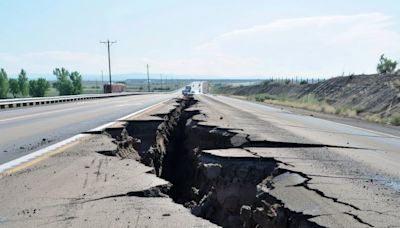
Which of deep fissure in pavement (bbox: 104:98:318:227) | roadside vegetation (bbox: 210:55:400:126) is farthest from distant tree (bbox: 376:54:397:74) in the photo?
deep fissure in pavement (bbox: 104:98:318:227)

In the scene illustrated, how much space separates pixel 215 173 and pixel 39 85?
10702cm

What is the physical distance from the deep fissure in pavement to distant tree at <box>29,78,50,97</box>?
97.4m

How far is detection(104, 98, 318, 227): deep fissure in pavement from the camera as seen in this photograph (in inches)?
223

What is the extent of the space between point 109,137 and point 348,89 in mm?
49941

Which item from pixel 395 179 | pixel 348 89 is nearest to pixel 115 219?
pixel 395 179

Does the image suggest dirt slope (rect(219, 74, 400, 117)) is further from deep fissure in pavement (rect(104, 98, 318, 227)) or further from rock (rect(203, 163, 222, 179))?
rock (rect(203, 163, 222, 179))

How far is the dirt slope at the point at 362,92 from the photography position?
38534 millimetres

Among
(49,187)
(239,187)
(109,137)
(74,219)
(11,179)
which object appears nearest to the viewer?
(74,219)

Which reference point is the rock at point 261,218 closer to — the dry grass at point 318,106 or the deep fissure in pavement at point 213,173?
the deep fissure in pavement at point 213,173

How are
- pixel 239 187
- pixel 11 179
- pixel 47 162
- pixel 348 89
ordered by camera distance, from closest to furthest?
pixel 11 179 → pixel 239 187 → pixel 47 162 → pixel 348 89

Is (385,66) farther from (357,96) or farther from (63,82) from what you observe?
(63,82)

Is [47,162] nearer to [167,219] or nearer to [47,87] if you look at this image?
[167,219]

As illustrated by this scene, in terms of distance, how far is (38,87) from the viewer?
108 metres

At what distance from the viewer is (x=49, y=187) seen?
6016mm
